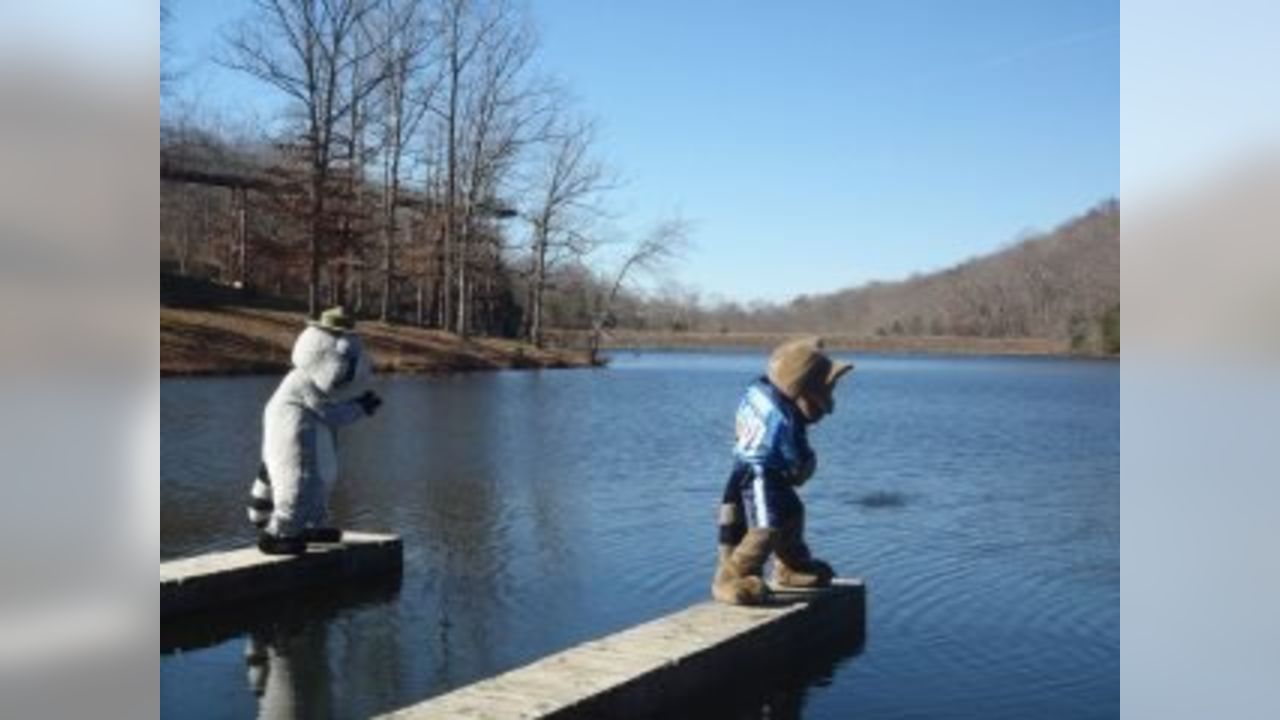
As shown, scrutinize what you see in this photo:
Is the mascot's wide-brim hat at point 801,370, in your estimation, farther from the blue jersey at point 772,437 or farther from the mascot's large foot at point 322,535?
the mascot's large foot at point 322,535

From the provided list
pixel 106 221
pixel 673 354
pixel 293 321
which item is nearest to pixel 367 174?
pixel 293 321

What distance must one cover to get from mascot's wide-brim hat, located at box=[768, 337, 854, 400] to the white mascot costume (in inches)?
103

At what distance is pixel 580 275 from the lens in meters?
A: 51.2

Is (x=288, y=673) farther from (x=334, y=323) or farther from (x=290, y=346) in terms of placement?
(x=290, y=346)

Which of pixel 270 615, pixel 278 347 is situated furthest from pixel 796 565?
pixel 278 347

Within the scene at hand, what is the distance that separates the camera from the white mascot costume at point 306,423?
8.49 m

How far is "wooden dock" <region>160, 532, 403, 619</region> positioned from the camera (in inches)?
304

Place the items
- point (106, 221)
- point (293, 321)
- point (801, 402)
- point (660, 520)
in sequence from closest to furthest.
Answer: point (106, 221)
point (801, 402)
point (660, 520)
point (293, 321)

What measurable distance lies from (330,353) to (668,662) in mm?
3533

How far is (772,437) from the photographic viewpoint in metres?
7.25

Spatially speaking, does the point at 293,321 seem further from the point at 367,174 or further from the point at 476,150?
the point at 476,150

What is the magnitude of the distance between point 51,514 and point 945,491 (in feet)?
34.2

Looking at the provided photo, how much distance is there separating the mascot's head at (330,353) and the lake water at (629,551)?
124 centimetres

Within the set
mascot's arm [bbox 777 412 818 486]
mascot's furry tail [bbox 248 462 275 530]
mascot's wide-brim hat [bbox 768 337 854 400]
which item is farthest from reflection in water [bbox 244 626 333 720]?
mascot's wide-brim hat [bbox 768 337 854 400]
